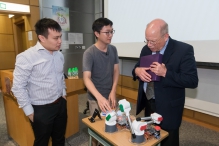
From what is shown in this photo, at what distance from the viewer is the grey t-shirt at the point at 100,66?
151 centimetres

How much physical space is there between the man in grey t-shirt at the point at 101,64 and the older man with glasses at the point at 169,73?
439 millimetres

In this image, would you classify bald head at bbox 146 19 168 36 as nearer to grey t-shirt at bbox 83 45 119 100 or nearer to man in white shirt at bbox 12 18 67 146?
grey t-shirt at bbox 83 45 119 100

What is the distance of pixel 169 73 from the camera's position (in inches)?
43.7

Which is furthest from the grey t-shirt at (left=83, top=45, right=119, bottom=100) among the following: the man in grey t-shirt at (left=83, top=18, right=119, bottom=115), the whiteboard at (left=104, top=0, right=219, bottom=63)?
the whiteboard at (left=104, top=0, right=219, bottom=63)

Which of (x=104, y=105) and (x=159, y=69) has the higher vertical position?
(x=159, y=69)

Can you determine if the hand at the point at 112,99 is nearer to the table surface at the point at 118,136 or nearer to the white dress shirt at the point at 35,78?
the table surface at the point at 118,136

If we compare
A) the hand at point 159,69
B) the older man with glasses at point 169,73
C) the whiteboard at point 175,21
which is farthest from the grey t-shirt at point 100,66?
the whiteboard at point 175,21

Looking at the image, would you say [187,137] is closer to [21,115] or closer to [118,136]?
[118,136]

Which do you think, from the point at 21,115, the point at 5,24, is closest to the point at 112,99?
the point at 21,115

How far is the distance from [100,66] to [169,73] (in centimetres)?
67

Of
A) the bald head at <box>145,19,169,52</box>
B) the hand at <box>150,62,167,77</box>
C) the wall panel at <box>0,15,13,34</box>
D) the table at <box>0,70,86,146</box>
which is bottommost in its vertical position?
the table at <box>0,70,86,146</box>

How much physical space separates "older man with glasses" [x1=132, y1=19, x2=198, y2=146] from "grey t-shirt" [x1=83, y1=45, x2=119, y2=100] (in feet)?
1.44

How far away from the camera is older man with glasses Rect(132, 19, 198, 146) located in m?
1.11

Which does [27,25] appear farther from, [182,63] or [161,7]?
[182,63]
